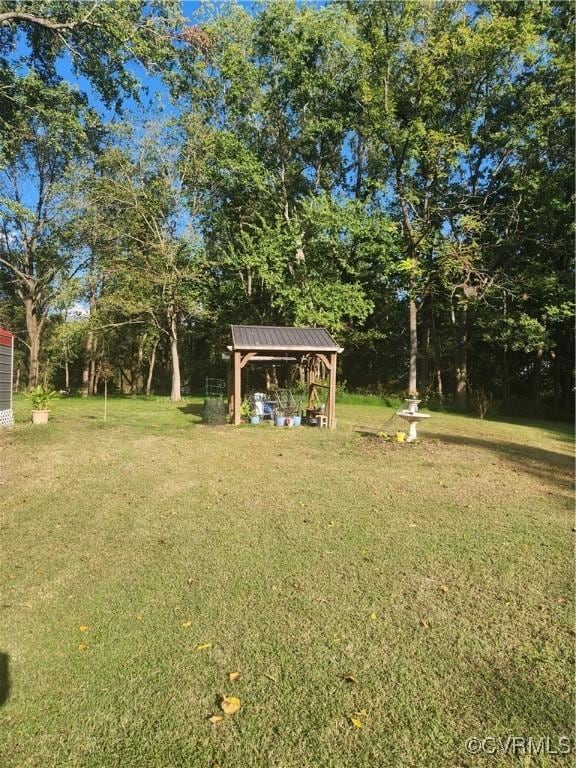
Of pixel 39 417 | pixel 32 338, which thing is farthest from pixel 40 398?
pixel 32 338

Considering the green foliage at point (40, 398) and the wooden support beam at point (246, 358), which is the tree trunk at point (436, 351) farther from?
the green foliage at point (40, 398)

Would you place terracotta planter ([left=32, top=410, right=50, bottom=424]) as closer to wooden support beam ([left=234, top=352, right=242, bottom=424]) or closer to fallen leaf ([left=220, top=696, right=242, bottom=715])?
wooden support beam ([left=234, top=352, right=242, bottom=424])

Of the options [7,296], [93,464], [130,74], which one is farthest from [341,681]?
[7,296]

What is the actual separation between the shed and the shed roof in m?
5.71

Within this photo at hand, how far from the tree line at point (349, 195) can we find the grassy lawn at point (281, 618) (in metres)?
16.1

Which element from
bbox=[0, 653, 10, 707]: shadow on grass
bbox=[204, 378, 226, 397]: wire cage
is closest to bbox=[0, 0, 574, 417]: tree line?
bbox=[204, 378, 226, 397]: wire cage

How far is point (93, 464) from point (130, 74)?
10.4 metres

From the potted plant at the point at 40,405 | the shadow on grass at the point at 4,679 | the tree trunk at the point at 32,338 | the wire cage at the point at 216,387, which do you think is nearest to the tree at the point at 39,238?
the tree trunk at the point at 32,338

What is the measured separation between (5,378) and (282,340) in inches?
283

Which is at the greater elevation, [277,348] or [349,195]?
[349,195]

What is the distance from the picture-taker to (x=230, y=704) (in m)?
2.60

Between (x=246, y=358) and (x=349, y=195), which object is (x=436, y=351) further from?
(x=246, y=358)

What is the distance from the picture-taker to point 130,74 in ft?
42.0

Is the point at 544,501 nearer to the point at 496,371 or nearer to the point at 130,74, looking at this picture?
the point at 130,74
